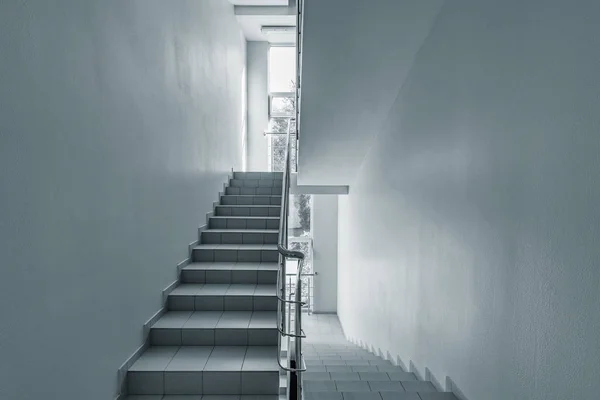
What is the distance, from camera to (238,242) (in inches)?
205

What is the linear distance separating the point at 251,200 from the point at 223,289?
7.57 ft

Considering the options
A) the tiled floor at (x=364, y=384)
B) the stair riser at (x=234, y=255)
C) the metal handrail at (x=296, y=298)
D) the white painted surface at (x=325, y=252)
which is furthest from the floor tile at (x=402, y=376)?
the white painted surface at (x=325, y=252)

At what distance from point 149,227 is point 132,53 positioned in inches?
52.5

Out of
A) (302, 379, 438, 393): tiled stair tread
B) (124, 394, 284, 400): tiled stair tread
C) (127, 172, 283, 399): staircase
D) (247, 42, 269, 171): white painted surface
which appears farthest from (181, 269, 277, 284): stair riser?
(247, 42, 269, 171): white painted surface

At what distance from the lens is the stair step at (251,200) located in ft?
20.5

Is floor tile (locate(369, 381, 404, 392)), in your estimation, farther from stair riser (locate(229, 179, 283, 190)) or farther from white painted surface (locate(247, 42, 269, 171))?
white painted surface (locate(247, 42, 269, 171))

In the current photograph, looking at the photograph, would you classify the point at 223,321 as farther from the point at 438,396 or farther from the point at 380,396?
the point at 438,396

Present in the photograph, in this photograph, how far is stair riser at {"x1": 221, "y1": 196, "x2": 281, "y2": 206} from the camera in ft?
20.5

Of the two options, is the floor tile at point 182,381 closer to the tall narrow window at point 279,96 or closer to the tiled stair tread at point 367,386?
the tiled stair tread at point 367,386

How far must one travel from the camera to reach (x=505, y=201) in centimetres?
217

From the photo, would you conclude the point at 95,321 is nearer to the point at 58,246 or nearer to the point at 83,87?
the point at 58,246

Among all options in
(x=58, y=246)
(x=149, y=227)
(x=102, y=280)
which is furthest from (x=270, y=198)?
(x=58, y=246)

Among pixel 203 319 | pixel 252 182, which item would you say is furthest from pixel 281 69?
pixel 203 319

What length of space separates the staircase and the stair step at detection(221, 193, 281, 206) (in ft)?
1.21
